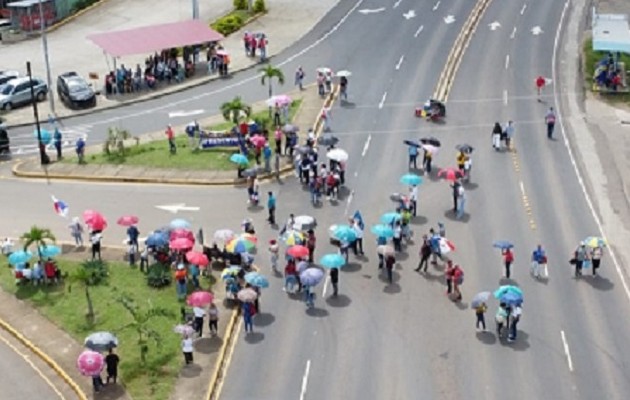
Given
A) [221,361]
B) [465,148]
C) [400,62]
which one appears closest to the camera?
[221,361]

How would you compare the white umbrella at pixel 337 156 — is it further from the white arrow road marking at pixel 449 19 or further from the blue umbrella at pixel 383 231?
the white arrow road marking at pixel 449 19

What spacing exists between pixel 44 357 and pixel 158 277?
552 centimetres

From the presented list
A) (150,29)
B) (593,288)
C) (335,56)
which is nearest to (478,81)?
(335,56)

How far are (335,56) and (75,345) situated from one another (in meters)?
37.0

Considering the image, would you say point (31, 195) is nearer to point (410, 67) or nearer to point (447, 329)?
point (447, 329)

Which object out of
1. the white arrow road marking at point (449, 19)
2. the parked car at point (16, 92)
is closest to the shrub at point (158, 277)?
the parked car at point (16, 92)

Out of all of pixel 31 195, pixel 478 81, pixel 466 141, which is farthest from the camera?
pixel 478 81

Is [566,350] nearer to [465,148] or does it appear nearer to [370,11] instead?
[465,148]

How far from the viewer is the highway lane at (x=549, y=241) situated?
3334cm

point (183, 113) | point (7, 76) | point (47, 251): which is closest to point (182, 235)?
point (47, 251)

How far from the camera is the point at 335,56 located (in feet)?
226

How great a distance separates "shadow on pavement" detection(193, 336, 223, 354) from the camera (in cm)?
3497

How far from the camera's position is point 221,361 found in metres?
34.2

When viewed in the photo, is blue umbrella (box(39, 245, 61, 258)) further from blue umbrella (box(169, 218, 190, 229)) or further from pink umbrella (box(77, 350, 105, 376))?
pink umbrella (box(77, 350, 105, 376))
